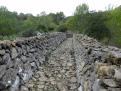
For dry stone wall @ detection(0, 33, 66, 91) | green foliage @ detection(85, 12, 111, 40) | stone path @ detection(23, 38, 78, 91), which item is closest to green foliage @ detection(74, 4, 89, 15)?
green foliage @ detection(85, 12, 111, 40)

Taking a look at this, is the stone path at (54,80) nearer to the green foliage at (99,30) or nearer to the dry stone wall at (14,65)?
the dry stone wall at (14,65)

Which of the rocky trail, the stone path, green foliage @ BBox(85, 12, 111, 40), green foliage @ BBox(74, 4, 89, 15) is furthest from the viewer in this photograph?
green foliage @ BBox(74, 4, 89, 15)

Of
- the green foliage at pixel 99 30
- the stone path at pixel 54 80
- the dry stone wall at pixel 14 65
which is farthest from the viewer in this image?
the green foliage at pixel 99 30

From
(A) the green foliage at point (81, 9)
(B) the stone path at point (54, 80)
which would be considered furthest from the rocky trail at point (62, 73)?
(A) the green foliage at point (81, 9)

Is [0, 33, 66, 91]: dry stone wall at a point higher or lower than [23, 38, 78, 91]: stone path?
higher

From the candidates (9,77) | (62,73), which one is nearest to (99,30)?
(62,73)

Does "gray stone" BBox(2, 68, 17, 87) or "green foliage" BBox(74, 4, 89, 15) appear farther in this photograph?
"green foliage" BBox(74, 4, 89, 15)

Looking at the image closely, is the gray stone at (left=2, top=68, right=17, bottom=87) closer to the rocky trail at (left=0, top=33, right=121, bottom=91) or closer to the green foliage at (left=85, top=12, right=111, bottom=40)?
the rocky trail at (left=0, top=33, right=121, bottom=91)

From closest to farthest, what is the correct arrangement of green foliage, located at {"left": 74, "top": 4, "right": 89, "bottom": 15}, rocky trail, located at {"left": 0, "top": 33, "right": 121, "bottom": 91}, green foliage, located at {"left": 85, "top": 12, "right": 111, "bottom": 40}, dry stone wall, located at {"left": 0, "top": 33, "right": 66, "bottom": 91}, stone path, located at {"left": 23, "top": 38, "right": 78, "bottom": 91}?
rocky trail, located at {"left": 0, "top": 33, "right": 121, "bottom": 91}
dry stone wall, located at {"left": 0, "top": 33, "right": 66, "bottom": 91}
stone path, located at {"left": 23, "top": 38, "right": 78, "bottom": 91}
green foliage, located at {"left": 85, "top": 12, "right": 111, "bottom": 40}
green foliage, located at {"left": 74, "top": 4, "right": 89, "bottom": 15}

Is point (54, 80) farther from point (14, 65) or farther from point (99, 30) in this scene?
point (99, 30)

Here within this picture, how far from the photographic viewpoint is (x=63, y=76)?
8.77 meters

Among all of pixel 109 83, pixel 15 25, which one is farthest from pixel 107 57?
pixel 15 25

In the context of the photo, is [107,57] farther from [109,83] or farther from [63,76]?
[63,76]

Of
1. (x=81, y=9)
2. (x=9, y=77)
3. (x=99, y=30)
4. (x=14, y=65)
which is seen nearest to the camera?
(x=9, y=77)
